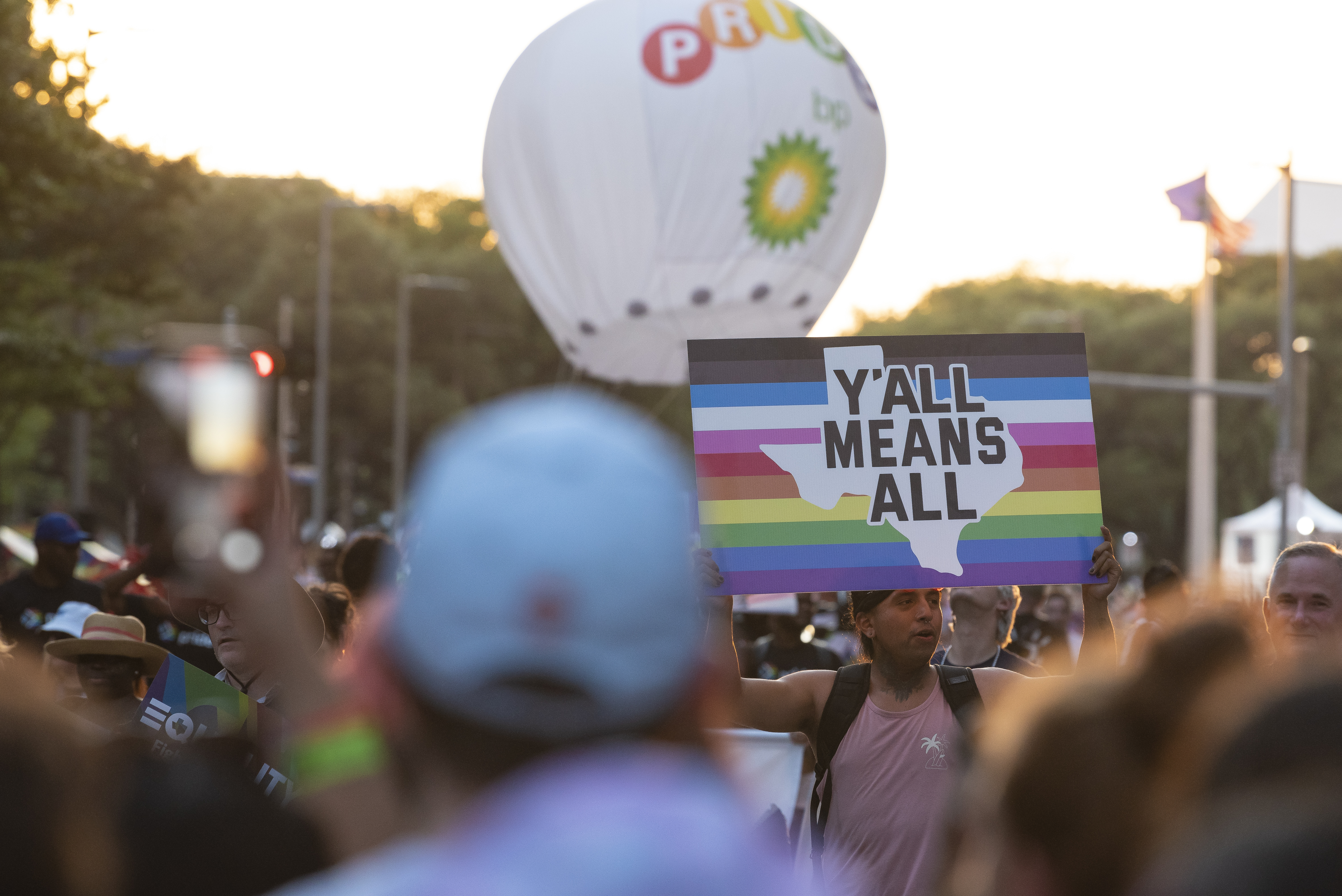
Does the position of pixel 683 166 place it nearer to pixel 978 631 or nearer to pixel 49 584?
pixel 49 584

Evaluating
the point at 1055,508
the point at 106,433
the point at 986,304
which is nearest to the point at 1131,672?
the point at 1055,508

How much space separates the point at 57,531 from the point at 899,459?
5.50 metres

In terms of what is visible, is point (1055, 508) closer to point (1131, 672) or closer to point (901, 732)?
point (901, 732)

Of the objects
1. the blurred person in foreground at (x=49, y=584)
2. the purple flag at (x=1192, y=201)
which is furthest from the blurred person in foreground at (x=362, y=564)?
the purple flag at (x=1192, y=201)

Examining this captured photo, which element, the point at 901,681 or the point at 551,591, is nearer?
the point at 551,591

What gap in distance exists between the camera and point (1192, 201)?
3269 centimetres

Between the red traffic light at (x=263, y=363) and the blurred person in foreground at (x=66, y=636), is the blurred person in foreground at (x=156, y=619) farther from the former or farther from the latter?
the red traffic light at (x=263, y=363)

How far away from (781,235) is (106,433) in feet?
114

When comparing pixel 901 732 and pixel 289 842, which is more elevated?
pixel 289 842

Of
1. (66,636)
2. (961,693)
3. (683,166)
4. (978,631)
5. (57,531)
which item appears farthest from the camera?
(683,166)

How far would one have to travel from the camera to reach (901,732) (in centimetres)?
494

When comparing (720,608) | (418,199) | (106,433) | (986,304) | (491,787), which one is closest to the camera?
(491,787)

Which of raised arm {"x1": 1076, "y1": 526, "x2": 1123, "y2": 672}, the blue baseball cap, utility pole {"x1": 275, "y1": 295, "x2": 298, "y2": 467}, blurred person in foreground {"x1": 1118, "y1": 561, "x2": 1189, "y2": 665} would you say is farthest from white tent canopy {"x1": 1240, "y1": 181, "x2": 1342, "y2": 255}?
utility pole {"x1": 275, "y1": 295, "x2": 298, "y2": 467}

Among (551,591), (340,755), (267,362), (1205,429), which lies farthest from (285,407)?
(1205,429)
